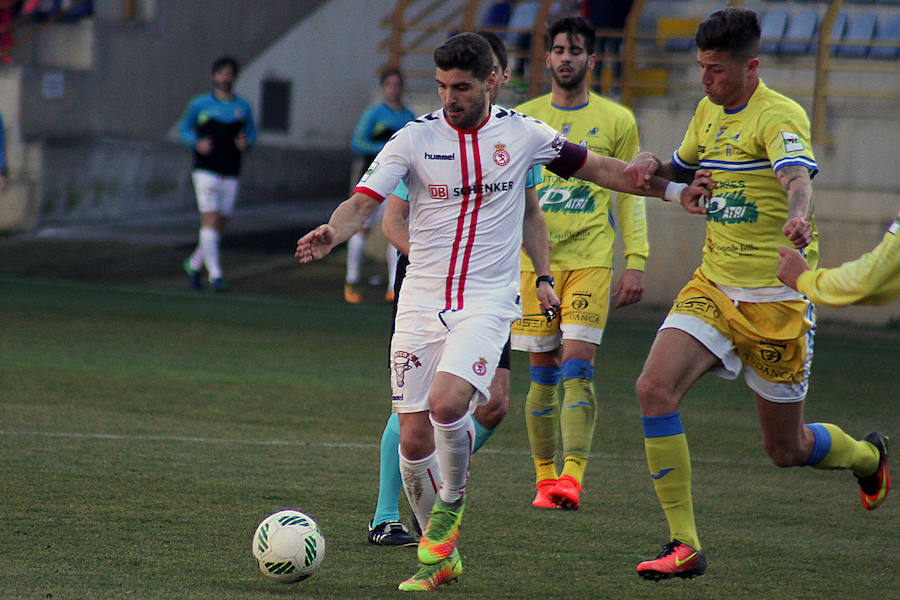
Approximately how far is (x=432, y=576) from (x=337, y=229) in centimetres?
133

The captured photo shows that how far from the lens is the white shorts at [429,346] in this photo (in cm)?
517

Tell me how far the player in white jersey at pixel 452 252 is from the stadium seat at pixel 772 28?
13442mm

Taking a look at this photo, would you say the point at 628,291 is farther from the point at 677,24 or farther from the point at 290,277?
the point at 677,24

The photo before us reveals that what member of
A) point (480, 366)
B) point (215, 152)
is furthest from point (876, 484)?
point (215, 152)

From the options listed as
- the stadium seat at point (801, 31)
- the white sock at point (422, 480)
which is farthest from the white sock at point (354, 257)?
the white sock at point (422, 480)

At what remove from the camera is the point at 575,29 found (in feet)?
22.9

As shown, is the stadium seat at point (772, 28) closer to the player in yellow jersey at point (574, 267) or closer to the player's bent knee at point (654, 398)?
the player in yellow jersey at point (574, 267)

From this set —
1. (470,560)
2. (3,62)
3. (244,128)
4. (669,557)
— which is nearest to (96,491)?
(470,560)

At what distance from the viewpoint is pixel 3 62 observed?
19.6 metres

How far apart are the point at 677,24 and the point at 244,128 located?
620 cm

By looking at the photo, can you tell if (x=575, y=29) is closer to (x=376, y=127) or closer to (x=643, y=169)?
(x=643, y=169)

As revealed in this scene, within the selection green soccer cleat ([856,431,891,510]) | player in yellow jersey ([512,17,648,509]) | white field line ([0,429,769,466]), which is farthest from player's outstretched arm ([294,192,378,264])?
white field line ([0,429,769,466])

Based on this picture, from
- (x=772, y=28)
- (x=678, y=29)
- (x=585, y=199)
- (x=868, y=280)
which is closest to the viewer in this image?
(x=868, y=280)

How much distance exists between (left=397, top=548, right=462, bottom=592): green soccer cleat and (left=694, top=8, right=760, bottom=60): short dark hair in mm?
2271
